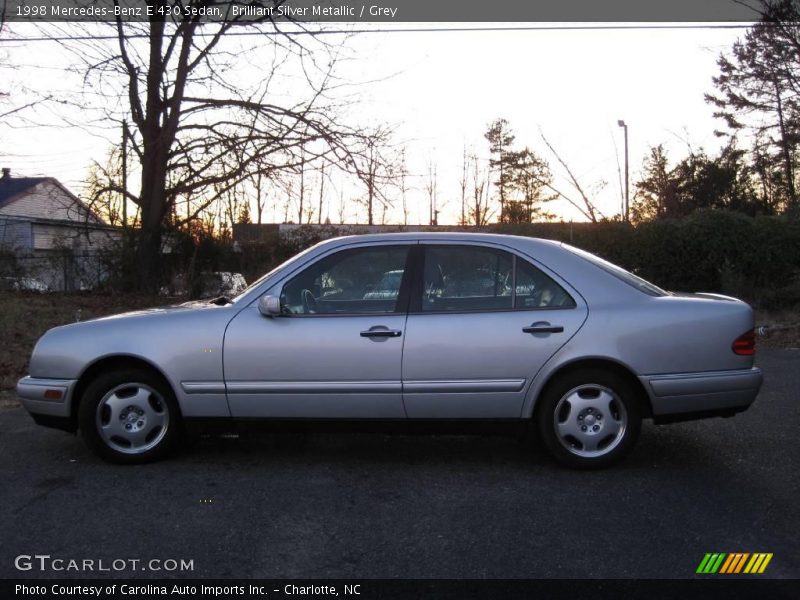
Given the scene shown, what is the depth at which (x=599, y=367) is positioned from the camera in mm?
4691

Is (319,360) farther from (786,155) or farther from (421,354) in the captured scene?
(786,155)

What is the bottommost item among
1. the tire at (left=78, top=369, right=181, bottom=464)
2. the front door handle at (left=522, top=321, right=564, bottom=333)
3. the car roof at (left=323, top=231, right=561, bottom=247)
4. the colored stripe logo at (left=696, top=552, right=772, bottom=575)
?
the colored stripe logo at (left=696, top=552, right=772, bottom=575)

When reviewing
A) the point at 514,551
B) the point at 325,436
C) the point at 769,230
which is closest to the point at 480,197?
the point at 769,230

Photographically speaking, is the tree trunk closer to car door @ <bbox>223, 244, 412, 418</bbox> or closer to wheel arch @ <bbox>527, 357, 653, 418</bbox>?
wheel arch @ <bbox>527, 357, 653, 418</bbox>

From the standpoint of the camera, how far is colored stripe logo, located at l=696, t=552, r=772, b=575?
133 inches

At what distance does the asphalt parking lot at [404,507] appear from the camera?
138 inches

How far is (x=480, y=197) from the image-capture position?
3388cm

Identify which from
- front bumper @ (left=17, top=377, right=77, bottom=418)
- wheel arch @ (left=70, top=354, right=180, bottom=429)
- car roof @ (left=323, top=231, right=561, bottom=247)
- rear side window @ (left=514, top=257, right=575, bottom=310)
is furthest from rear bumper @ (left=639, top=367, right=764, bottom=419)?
front bumper @ (left=17, top=377, right=77, bottom=418)

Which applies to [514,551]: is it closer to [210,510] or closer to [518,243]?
[210,510]

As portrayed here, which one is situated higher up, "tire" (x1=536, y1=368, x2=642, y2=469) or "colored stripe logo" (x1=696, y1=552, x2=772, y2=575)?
"tire" (x1=536, y1=368, x2=642, y2=469)

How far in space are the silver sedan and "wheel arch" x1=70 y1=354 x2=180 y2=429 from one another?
1 centimetres

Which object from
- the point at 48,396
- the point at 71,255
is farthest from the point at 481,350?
the point at 71,255

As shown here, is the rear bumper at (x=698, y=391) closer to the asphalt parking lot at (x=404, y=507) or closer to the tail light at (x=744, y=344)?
the tail light at (x=744, y=344)

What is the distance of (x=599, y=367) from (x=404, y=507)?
5.03ft
